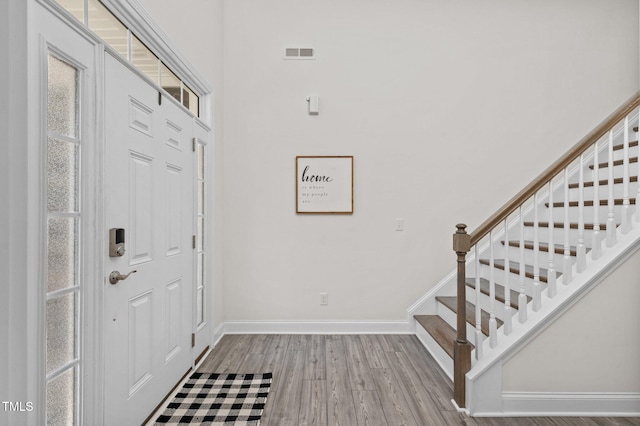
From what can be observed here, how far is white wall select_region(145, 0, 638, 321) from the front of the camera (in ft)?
12.3

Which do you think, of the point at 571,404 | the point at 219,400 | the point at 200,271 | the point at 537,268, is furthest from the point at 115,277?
the point at 571,404

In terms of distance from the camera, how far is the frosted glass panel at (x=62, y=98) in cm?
140

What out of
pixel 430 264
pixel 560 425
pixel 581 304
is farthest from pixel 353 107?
pixel 560 425

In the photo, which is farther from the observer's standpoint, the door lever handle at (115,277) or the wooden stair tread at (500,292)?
the wooden stair tread at (500,292)

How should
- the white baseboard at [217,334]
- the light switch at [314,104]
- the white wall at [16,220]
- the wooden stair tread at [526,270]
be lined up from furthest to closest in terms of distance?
the light switch at [314,104] → the white baseboard at [217,334] → the wooden stair tread at [526,270] → the white wall at [16,220]

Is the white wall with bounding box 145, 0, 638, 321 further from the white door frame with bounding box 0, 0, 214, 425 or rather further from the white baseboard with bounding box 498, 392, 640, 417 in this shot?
the white door frame with bounding box 0, 0, 214, 425

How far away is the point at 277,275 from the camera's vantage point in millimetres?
3770

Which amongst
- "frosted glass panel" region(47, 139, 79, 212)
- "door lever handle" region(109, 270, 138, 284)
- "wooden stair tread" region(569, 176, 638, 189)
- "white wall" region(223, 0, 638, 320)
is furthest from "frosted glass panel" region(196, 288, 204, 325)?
"wooden stair tread" region(569, 176, 638, 189)

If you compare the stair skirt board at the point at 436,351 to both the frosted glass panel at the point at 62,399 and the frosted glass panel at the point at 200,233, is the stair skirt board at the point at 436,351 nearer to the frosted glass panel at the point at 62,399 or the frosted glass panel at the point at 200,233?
the frosted glass panel at the point at 200,233

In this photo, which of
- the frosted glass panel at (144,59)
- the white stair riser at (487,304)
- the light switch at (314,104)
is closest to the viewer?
the frosted glass panel at (144,59)

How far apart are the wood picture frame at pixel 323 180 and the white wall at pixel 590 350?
2.01m

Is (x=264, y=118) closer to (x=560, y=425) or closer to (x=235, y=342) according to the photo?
(x=235, y=342)

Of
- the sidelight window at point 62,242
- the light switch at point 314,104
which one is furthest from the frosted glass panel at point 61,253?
the light switch at point 314,104

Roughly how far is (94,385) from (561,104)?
452 cm
